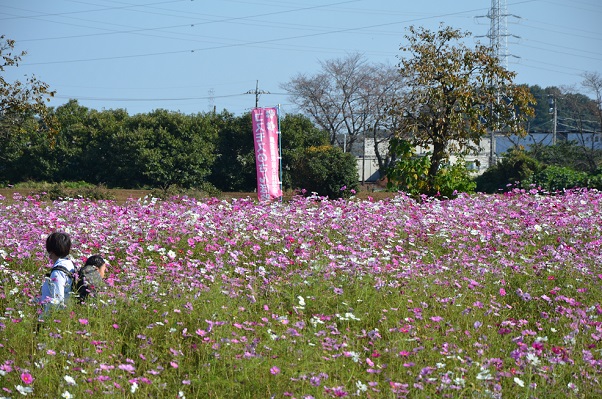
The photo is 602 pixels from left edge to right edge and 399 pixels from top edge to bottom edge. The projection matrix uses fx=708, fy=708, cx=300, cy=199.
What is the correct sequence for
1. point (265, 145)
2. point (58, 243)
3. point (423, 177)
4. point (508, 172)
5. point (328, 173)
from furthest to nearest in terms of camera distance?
point (508, 172), point (328, 173), point (265, 145), point (423, 177), point (58, 243)

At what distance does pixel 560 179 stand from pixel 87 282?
1842 centimetres

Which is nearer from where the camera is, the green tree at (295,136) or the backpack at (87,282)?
the backpack at (87,282)

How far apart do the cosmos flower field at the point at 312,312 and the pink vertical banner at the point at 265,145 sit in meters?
8.48

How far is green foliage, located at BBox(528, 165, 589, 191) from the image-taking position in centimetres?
2033

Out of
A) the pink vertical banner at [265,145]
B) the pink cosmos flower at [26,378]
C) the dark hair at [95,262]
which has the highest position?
the pink vertical banner at [265,145]

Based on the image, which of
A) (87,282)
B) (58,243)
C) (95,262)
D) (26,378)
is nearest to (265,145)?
(95,262)

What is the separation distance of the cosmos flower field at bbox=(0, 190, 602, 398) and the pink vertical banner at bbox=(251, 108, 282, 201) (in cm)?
848

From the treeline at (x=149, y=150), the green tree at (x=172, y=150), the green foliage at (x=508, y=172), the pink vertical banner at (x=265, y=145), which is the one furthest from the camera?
the treeline at (x=149, y=150)

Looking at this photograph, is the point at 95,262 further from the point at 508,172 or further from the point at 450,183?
the point at 508,172

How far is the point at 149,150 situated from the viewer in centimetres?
3003

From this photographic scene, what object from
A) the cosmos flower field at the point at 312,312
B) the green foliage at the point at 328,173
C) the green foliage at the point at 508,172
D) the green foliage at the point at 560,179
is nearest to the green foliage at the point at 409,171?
the green foliage at the point at 328,173

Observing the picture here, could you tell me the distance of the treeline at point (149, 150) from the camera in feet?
100

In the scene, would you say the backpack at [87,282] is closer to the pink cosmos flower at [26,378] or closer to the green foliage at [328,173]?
the pink cosmos flower at [26,378]

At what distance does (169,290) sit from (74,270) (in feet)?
2.50
